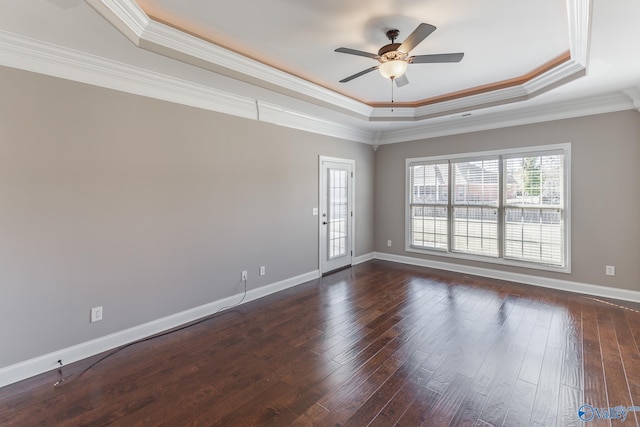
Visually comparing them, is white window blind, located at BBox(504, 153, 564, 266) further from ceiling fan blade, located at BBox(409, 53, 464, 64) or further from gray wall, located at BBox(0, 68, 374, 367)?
gray wall, located at BBox(0, 68, 374, 367)

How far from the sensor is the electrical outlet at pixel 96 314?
2.73 m

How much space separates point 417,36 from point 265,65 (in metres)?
1.70

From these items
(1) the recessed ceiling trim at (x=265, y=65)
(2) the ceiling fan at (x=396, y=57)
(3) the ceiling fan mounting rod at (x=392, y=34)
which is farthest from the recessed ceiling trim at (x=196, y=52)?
(3) the ceiling fan mounting rod at (x=392, y=34)

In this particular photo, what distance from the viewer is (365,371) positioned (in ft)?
7.95

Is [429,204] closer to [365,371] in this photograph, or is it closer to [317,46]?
[317,46]

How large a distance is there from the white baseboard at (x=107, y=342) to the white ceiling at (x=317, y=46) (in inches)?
96.6

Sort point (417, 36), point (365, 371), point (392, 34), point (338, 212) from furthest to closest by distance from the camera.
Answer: point (338, 212)
point (392, 34)
point (365, 371)
point (417, 36)

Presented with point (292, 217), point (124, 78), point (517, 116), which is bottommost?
point (292, 217)

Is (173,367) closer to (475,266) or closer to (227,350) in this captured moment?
(227,350)

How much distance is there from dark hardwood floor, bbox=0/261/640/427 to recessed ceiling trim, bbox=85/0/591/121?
9.14 ft

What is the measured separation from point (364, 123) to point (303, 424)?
4.58 m

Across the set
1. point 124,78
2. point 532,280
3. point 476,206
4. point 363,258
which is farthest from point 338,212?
point 124,78

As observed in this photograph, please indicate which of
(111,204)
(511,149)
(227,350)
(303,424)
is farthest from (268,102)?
(511,149)

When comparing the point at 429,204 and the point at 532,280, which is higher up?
the point at 429,204
